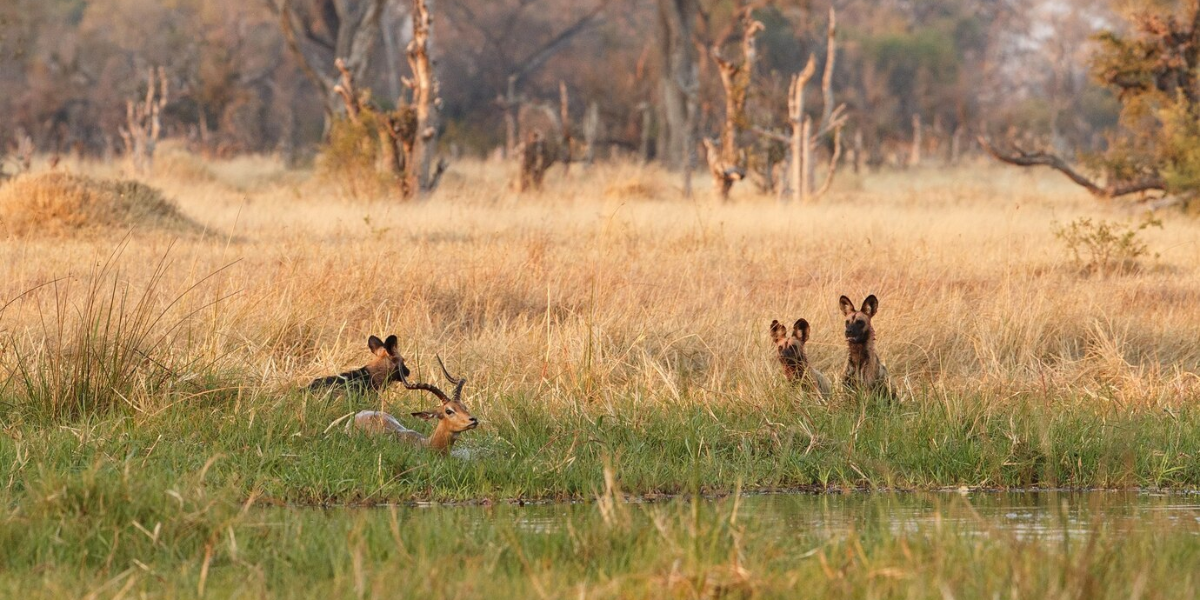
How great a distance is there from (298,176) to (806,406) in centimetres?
2028

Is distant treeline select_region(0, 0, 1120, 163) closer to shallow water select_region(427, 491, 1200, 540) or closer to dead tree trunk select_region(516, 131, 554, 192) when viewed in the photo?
dead tree trunk select_region(516, 131, 554, 192)

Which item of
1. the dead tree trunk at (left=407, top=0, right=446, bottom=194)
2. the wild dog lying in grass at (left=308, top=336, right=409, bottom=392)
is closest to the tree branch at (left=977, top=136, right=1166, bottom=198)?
the dead tree trunk at (left=407, top=0, right=446, bottom=194)

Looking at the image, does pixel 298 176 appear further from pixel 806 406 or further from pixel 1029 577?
pixel 1029 577

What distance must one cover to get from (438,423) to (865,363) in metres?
2.16

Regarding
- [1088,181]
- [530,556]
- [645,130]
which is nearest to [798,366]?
[530,556]

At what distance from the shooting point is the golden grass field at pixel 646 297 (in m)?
7.77

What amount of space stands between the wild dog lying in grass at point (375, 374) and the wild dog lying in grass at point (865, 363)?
2.11 m

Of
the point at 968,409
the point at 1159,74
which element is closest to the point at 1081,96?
the point at 1159,74

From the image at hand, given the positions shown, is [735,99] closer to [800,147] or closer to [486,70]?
[800,147]

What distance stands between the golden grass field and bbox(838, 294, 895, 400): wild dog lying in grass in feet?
0.87

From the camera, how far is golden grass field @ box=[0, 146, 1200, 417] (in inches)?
306

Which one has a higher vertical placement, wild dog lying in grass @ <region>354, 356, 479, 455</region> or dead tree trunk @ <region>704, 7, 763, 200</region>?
dead tree trunk @ <region>704, 7, 763, 200</region>

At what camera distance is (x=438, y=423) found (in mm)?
6016

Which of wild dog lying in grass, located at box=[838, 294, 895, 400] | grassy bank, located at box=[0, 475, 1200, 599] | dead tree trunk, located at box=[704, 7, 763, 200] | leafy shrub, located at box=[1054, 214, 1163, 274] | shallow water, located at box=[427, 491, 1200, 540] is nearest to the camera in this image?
grassy bank, located at box=[0, 475, 1200, 599]
